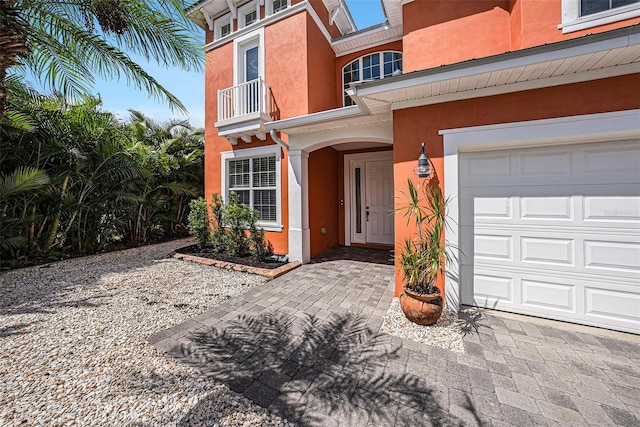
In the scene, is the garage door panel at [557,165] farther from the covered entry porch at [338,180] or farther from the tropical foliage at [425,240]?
the covered entry porch at [338,180]

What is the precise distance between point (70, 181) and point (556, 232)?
1068cm

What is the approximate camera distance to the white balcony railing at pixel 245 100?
6602 mm

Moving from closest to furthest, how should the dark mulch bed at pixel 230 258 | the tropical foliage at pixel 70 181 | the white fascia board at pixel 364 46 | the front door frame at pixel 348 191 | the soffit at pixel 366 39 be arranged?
the tropical foliage at pixel 70 181 < the dark mulch bed at pixel 230 258 < the soffit at pixel 366 39 < the white fascia board at pixel 364 46 < the front door frame at pixel 348 191

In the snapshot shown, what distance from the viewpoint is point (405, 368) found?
2.52 metres

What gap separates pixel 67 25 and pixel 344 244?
311 inches

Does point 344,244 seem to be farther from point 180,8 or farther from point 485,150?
point 180,8

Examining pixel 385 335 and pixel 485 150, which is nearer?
pixel 385 335

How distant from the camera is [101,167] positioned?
22.8 ft

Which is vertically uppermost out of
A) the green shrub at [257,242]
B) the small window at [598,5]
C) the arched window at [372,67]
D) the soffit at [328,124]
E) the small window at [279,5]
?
Result: the small window at [279,5]

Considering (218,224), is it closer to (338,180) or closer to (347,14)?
(338,180)

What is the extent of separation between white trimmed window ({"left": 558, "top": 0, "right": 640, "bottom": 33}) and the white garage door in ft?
5.50

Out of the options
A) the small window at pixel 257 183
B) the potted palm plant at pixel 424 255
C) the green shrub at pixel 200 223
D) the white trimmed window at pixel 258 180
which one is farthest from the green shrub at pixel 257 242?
the potted palm plant at pixel 424 255

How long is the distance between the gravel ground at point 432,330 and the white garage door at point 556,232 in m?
0.75

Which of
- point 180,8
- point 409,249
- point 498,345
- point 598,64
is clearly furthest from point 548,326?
point 180,8
